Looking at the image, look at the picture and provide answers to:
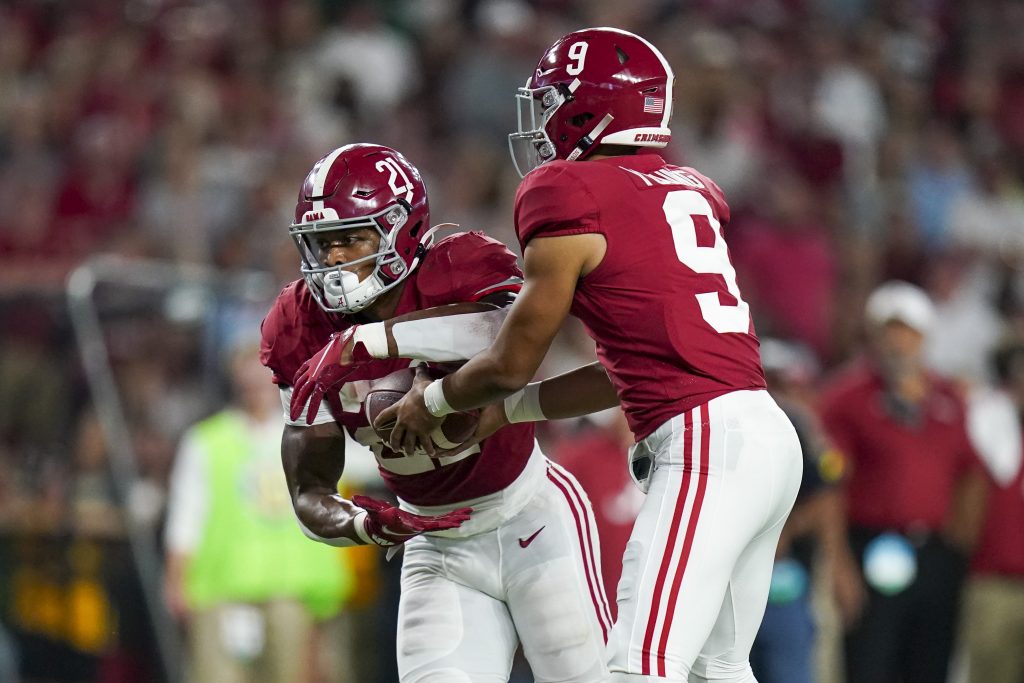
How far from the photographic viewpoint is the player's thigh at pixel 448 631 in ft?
12.2

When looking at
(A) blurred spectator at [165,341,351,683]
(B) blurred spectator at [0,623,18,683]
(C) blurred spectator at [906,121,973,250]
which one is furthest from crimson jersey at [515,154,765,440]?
(C) blurred spectator at [906,121,973,250]

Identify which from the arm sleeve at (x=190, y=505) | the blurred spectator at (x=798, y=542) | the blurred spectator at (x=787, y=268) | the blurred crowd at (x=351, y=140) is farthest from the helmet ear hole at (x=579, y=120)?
the blurred spectator at (x=787, y=268)

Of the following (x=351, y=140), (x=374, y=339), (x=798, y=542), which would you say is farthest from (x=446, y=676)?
(x=351, y=140)

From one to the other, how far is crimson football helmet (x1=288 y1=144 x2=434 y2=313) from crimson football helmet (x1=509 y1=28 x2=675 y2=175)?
403mm

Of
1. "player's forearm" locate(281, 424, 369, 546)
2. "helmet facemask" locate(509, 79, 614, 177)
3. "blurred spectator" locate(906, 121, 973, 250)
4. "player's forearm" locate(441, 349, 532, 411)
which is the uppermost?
"helmet facemask" locate(509, 79, 614, 177)

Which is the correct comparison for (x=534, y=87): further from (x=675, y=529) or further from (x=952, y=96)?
(x=952, y=96)

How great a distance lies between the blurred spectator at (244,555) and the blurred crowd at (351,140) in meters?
0.59

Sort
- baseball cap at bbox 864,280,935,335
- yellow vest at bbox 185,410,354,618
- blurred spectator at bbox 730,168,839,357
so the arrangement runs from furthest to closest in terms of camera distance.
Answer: blurred spectator at bbox 730,168,839,357 < baseball cap at bbox 864,280,935,335 < yellow vest at bbox 185,410,354,618

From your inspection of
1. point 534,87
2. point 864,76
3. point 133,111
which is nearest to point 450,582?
point 534,87

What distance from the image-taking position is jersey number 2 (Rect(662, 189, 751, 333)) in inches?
134

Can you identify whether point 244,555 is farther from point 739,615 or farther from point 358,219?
point 739,615

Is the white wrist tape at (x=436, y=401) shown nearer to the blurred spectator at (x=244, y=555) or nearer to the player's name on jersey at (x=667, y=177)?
the player's name on jersey at (x=667, y=177)

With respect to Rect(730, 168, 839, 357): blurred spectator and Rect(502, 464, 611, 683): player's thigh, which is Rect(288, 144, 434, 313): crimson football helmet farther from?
Rect(730, 168, 839, 357): blurred spectator

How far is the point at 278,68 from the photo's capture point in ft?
30.7
